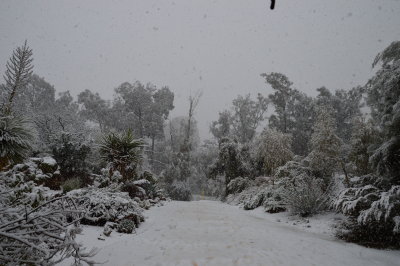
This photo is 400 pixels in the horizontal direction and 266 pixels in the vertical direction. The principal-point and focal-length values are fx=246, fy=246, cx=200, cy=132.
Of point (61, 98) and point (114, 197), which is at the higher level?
point (61, 98)

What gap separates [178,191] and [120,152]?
11823mm

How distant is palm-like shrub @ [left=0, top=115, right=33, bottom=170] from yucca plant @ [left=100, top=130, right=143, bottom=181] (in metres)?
3.40

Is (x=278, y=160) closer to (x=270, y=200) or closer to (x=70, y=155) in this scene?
(x=270, y=200)

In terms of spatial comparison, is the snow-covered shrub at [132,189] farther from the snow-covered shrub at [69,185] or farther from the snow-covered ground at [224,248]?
the snow-covered ground at [224,248]

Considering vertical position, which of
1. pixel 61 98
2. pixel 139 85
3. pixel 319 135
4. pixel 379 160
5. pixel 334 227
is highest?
pixel 139 85

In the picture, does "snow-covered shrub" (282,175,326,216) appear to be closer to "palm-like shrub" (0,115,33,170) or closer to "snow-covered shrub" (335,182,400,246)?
"snow-covered shrub" (335,182,400,246)

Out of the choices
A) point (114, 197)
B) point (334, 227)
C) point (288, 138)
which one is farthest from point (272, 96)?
point (114, 197)

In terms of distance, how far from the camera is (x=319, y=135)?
9305mm

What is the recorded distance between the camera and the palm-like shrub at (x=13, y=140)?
4180mm

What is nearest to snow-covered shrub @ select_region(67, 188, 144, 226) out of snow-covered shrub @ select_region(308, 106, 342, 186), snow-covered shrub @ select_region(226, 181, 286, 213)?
snow-covered shrub @ select_region(226, 181, 286, 213)

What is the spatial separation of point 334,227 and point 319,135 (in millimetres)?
4732

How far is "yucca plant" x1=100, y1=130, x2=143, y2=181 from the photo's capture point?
7914 mm

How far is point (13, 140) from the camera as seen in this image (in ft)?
13.9

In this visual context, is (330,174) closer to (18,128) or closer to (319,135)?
(319,135)
